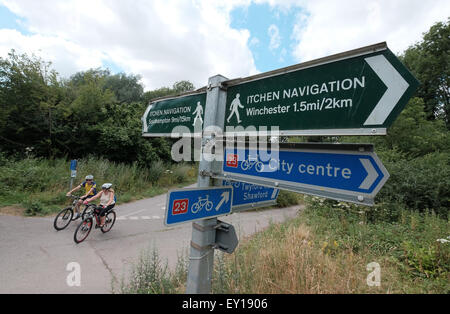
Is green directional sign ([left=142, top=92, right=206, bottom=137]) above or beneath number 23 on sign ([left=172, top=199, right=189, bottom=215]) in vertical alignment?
above

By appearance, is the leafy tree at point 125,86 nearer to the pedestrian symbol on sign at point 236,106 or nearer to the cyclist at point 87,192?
the cyclist at point 87,192

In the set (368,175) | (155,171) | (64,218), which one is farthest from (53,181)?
(368,175)

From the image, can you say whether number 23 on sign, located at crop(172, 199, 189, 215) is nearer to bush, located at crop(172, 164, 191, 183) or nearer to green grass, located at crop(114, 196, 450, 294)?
green grass, located at crop(114, 196, 450, 294)

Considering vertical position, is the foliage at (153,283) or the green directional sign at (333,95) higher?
the green directional sign at (333,95)

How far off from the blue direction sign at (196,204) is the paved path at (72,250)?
2.35 meters

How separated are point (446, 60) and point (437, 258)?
26259 mm

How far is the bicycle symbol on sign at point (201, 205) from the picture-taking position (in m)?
1.38

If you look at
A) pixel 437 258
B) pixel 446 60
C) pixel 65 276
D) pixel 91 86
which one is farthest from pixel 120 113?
pixel 446 60

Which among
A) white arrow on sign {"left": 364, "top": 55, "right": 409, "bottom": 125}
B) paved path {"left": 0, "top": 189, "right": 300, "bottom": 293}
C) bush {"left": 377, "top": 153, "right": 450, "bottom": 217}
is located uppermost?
white arrow on sign {"left": 364, "top": 55, "right": 409, "bottom": 125}

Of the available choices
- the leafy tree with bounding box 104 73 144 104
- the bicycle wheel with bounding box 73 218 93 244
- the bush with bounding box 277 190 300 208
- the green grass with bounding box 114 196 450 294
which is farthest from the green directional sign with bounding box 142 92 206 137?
the leafy tree with bounding box 104 73 144 104

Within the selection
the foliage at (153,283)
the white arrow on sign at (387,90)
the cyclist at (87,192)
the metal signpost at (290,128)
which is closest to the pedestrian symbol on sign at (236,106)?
the metal signpost at (290,128)

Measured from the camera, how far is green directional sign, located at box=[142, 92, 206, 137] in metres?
1.81

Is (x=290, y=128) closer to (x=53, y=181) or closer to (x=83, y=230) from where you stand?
(x=83, y=230)
